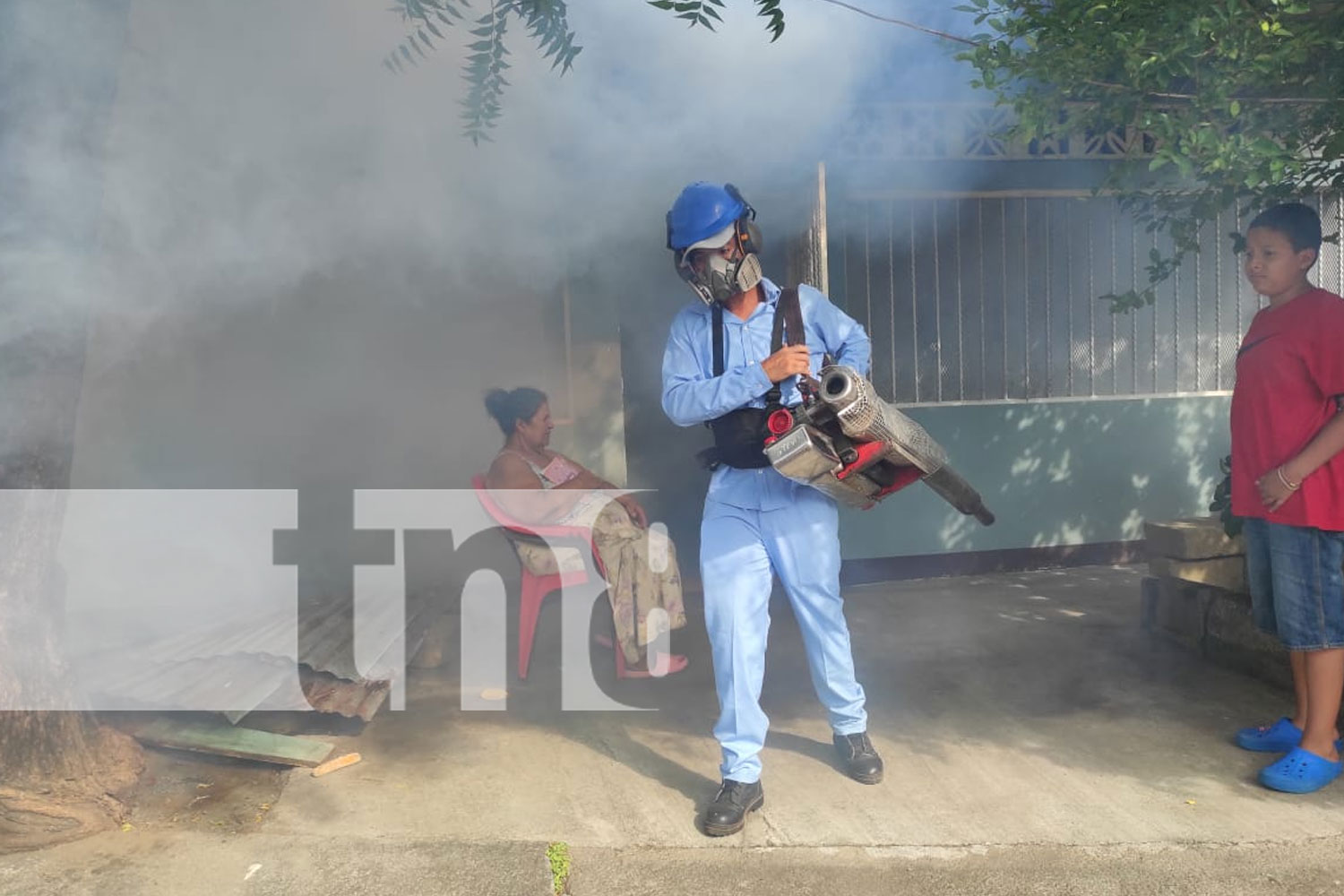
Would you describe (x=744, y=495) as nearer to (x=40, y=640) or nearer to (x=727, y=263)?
(x=727, y=263)

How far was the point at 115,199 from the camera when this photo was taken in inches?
167

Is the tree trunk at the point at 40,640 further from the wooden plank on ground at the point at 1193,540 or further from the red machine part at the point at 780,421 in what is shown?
the wooden plank on ground at the point at 1193,540

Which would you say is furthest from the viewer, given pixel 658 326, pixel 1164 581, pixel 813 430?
pixel 658 326

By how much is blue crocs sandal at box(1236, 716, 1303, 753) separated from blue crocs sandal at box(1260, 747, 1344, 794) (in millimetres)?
227

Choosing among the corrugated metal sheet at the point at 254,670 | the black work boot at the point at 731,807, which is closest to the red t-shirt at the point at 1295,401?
the black work boot at the point at 731,807

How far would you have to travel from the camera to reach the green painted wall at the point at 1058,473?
6148 mm

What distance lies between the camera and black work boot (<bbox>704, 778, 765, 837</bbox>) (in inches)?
122

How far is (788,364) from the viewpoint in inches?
119

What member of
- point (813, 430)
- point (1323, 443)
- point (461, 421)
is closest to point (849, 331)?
point (813, 430)

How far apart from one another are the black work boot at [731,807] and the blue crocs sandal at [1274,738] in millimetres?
1695

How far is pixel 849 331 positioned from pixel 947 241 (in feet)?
10.0

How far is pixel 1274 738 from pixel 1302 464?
3.28 ft

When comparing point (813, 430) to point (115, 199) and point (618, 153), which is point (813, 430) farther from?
point (115, 199)

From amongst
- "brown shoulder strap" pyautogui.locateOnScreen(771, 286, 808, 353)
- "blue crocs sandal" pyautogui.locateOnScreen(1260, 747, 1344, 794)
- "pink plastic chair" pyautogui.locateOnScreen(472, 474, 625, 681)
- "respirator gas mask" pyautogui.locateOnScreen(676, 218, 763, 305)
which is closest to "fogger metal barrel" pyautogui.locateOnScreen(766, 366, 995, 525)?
"brown shoulder strap" pyautogui.locateOnScreen(771, 286, 808, 353)
